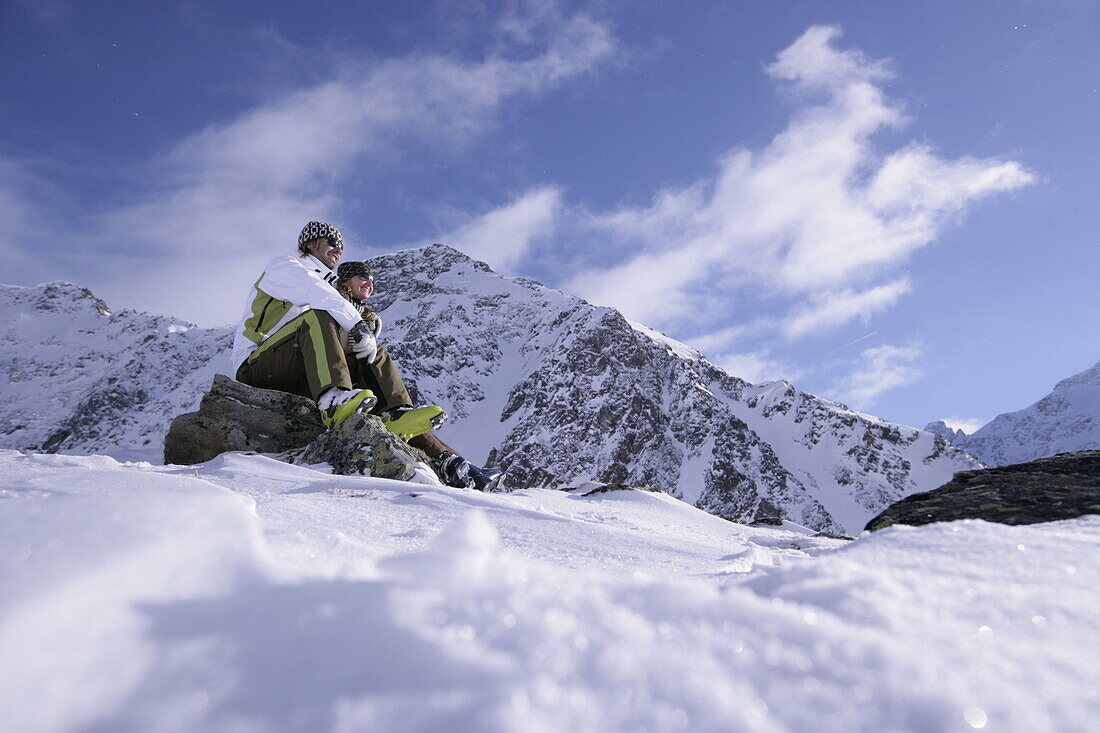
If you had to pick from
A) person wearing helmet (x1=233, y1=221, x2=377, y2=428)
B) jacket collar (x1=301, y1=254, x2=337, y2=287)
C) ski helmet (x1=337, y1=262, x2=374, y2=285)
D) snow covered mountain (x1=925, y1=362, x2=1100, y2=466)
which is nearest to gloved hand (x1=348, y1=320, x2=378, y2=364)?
person wearing helmet (x1=233, y1=221, x2=377, y2=428)

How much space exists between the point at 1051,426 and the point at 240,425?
215 m

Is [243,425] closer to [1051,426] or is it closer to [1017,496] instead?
[1017,496]

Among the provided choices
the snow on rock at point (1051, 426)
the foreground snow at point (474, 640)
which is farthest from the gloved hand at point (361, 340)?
the snow on rock at point (1051, 426)

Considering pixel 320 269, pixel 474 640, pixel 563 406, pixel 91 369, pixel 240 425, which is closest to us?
pixel 474 640

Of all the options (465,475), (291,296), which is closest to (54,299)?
(291,296)

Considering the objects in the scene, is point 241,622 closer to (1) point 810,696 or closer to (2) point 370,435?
(1) point 810,696

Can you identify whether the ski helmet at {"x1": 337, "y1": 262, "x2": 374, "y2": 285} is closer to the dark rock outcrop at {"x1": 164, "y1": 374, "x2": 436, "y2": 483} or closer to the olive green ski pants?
the olive green ski pants

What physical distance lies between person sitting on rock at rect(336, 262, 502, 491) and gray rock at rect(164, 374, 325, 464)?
69 cm

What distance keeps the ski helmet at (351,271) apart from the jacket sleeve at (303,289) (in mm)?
668

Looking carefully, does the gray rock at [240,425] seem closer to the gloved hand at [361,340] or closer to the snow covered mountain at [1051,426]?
the gloved hand at [361,340]

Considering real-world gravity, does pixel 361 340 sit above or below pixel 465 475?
above

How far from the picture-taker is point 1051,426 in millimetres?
162375

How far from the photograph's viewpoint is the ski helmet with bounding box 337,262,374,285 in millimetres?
4949

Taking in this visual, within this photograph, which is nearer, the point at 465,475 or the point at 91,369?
the point at 465,475
